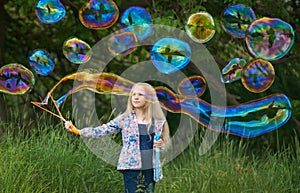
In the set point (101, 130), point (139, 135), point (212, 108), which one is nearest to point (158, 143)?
point (139, 135)

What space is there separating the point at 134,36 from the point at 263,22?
1072mm

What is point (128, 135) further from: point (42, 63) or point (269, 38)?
point (269, 38)

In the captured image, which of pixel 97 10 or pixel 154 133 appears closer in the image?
pixel 154 133

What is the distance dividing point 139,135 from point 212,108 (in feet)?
6.52

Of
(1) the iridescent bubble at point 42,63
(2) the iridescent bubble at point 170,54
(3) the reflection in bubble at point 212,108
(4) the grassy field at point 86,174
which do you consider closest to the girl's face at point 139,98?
(4) the grassy field at point 86,174

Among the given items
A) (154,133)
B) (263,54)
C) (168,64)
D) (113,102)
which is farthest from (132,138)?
(113,102)

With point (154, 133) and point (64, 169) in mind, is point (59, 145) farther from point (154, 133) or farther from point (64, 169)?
point (154, 133)

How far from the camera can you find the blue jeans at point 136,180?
459 cm

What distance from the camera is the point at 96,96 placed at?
8.14 meters

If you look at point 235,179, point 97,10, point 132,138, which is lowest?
point 235,179

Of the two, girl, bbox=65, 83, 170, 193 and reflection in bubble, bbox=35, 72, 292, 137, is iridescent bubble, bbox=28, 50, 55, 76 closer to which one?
reflection in bubble, bbox=35, 72, 292, 137

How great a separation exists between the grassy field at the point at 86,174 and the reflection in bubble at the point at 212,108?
0.44 meters

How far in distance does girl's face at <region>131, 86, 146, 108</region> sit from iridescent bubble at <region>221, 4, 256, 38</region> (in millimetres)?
1413

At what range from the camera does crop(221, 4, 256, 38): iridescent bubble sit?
581 cm
